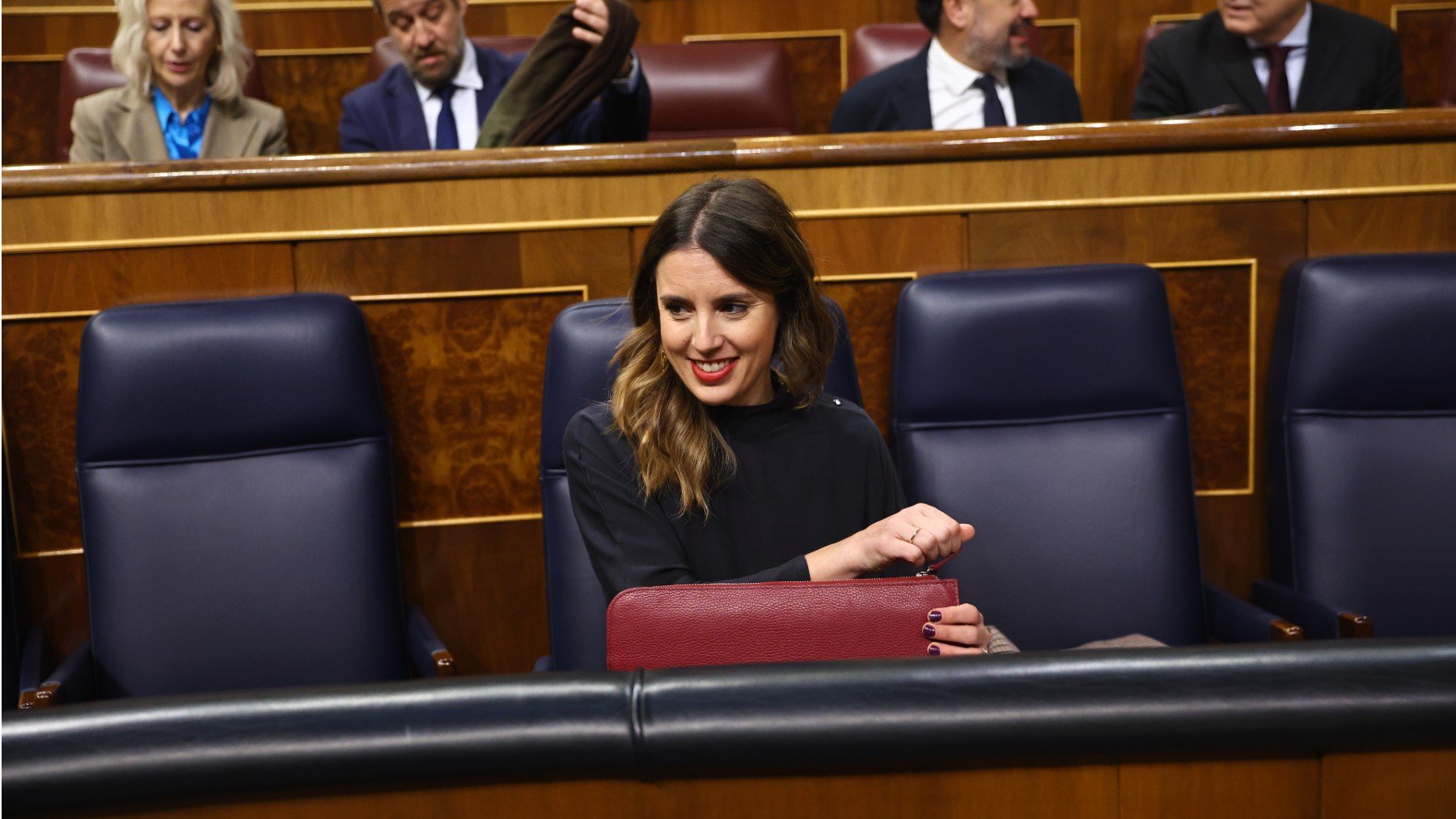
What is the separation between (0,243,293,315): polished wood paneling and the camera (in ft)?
2.77

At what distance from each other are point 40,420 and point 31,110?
0.86m

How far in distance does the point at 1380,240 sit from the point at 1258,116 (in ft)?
0.42

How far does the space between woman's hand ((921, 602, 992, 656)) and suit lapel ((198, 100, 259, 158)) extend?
0.90 meters

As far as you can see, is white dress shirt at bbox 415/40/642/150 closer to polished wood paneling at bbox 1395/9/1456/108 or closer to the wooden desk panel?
the wooden desk panel

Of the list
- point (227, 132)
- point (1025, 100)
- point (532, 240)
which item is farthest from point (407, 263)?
point (1025, 100)

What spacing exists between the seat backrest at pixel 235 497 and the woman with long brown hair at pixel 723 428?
245 mm

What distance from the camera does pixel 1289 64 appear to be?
1.16m

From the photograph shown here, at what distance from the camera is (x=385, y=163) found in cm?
85

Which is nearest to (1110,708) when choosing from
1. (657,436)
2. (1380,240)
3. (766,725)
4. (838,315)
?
(766,725)

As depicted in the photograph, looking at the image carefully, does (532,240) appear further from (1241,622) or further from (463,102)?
(1241,622)

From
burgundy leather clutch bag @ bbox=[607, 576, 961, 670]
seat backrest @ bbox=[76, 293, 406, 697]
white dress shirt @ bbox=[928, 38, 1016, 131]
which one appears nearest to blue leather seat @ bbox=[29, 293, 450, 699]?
seat backrest @ bbox=[76, 293, 406, 697]

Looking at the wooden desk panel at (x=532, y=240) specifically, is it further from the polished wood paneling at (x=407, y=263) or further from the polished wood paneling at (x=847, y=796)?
the polished wood paneling at (x=847, y=796)

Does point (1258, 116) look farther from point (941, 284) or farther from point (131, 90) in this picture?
point (131, 90)

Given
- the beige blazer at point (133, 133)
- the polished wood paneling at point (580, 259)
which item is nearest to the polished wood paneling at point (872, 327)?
the polished wood paneling at point (580, 259)
